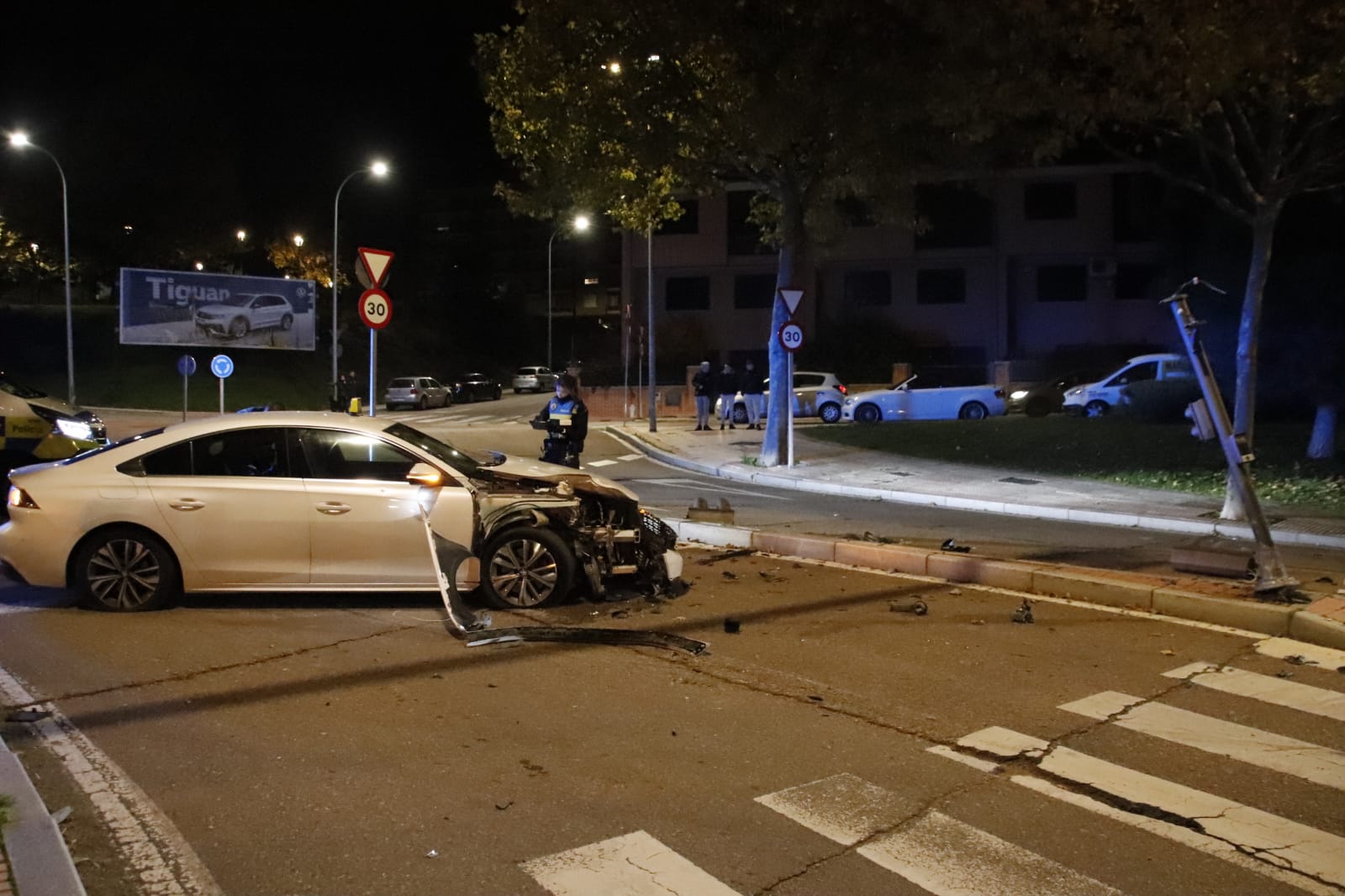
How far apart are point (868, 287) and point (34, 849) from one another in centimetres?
4329

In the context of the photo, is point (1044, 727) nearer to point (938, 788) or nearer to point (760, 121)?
point (938, 788)

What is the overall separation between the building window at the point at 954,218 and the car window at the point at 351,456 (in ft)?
127

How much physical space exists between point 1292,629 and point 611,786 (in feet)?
17.3

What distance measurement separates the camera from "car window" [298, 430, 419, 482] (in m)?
7.64

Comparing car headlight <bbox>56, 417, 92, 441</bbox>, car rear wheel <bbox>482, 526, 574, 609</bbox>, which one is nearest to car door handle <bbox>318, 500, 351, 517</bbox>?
car rear wheel <bbox>482, 526, 574, 609</bbox>

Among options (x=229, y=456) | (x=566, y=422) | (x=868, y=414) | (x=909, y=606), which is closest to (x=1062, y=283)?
(x=868, y=414)

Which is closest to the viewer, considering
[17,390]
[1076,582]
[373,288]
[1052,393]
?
[1076,582]

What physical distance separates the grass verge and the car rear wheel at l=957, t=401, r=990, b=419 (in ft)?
9.72

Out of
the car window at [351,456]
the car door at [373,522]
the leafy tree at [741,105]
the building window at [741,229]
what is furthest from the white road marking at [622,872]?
the building window at [741,229]

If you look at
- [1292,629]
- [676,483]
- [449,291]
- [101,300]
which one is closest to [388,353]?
[449,291]

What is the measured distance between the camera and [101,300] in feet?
199

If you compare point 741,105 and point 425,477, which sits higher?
point 741,105

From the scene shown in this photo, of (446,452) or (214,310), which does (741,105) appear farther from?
(214,310)

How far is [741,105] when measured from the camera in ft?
52.8
